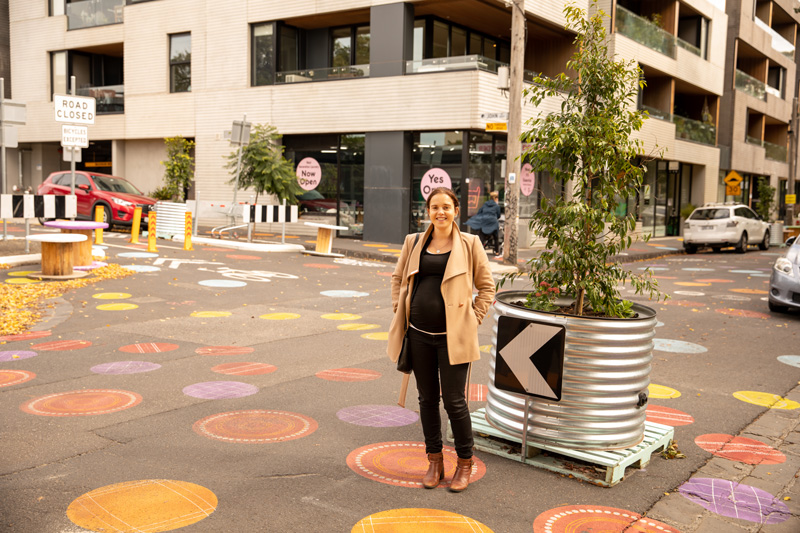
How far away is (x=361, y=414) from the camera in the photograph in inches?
225

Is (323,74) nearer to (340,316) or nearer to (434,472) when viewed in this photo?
(340,316)

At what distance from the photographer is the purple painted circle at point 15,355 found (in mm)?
7060

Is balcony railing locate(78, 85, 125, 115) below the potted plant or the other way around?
the other way around

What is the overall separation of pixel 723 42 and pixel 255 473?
38393 mm

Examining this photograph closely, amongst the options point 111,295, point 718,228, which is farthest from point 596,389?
point 718,228

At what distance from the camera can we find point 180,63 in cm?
2783

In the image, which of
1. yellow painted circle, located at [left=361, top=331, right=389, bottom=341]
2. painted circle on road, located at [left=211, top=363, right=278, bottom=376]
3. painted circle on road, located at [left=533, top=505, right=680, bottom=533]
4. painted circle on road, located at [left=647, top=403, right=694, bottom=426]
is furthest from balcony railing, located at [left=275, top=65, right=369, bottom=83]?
painted circle on road, located at [left=533, top=505, right=680, bottom=533]

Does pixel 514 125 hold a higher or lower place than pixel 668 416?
higher

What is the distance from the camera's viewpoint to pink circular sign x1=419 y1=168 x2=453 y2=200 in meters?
21.8

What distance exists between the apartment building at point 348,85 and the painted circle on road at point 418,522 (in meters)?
15.9

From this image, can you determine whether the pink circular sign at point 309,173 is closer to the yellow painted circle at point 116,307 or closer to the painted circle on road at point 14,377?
the yellow painted circle at point 116,307

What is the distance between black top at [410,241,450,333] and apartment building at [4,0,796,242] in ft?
49.9

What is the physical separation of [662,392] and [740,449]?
4.96ft

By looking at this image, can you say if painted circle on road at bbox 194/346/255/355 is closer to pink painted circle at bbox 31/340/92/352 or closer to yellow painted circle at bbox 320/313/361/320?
pink painted circle at bbox 31/340/92/352
